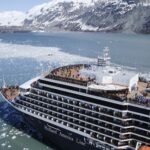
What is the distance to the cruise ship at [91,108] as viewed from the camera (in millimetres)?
36125

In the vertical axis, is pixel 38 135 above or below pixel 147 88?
below

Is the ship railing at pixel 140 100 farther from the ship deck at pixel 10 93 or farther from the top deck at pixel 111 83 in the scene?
the ship deck at pixel 10 93

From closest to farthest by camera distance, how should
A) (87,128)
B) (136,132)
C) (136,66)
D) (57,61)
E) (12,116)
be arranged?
(136,132) → (87,128) → (12,116) → (136,66) → (57,61)

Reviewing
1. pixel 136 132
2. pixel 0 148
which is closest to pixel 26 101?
pixel 0 148

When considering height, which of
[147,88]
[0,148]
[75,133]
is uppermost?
[147,88]

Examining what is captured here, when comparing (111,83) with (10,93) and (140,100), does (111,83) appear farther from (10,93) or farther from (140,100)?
(10,93)

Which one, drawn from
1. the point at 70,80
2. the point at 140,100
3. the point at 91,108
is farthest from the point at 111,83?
the point at 140,100

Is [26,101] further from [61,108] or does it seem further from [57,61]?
[57,61]

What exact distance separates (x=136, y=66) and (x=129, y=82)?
192 feet

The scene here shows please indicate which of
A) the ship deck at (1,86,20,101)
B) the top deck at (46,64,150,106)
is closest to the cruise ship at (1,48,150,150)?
the top deck at (46,64,150,106)

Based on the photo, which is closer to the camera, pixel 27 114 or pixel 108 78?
pixel 108 78

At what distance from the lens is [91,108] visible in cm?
3922

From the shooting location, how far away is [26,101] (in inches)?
1882

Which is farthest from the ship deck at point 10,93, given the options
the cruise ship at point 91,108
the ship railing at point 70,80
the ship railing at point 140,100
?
the ship railing at point 140,100
